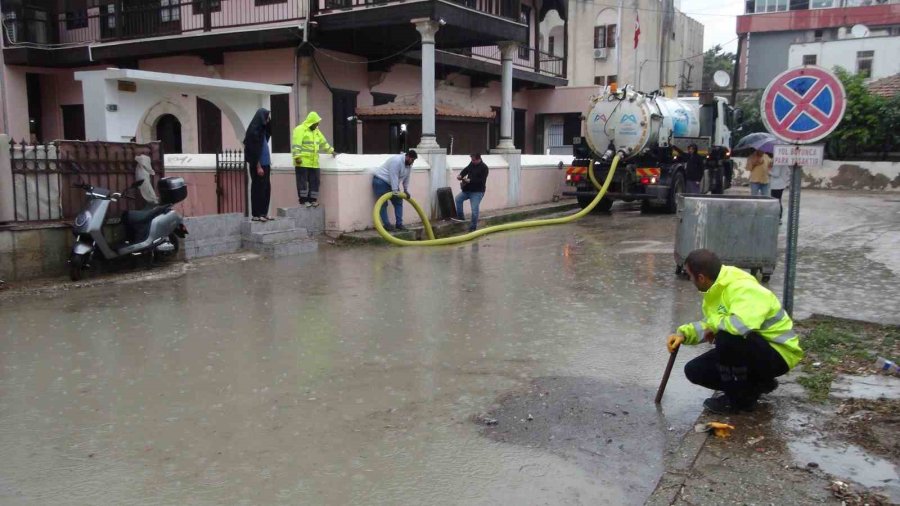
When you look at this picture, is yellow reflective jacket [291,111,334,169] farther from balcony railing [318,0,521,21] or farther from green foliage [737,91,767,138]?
green foliage [737,91,767,138]

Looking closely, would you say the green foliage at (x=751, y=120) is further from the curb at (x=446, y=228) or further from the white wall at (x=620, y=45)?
the curb at (x=446, y=228)

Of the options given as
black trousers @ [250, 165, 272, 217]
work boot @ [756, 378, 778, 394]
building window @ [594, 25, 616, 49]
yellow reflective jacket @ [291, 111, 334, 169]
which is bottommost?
work boot @ [756, 378, 778, 394]

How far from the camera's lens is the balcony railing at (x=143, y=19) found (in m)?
17.0

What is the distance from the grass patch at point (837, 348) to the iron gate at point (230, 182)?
859 cm

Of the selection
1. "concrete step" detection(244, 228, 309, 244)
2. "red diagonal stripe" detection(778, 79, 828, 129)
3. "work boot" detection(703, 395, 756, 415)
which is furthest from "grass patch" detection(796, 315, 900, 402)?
"concrete step" detection(244, 228, 309, 244)

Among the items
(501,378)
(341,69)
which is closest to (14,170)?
(501,378)

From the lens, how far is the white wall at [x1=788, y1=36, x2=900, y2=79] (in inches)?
1485

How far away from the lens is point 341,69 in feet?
58.4

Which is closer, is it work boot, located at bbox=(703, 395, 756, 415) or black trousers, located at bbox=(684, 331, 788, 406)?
Answer: black trousers, located at bbox=(684, 331, 788, 406)

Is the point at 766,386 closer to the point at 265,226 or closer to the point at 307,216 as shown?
the point at 265,226

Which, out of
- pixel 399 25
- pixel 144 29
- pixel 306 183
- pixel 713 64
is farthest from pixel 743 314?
pixel 713 64

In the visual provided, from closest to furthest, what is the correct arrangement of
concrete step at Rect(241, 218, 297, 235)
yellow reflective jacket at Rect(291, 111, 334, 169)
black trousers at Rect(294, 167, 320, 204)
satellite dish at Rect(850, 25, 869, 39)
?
1. concrete step at Rect(241, 218, 297, 235)
2. yellow reflective jacket at Rect(291, 111, 334, 169)
3. black trousers at Rect(294, 167, 320, 204)
4. satellite dish at Rect(850, 25, 869, 39)

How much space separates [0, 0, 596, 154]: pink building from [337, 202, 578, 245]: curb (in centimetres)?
172

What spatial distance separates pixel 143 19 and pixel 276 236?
1066cm
